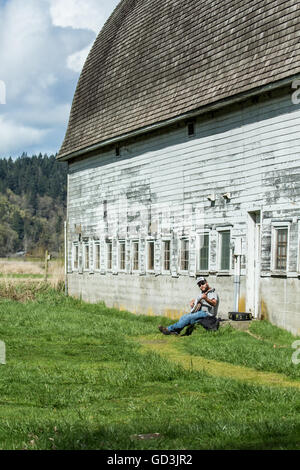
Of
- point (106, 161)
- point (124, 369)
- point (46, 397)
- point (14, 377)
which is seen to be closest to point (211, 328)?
point (124, 369)

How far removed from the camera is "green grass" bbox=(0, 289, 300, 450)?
6.41 meters

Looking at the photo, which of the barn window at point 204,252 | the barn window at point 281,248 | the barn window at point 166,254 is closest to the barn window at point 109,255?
the barn window at point 166,254

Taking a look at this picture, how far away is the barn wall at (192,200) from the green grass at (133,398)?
2.45 metres

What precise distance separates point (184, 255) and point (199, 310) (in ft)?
13.0

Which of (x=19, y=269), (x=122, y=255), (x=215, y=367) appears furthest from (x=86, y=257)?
(x=215, y=367)

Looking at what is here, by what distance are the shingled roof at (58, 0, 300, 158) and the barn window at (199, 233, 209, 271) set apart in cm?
348

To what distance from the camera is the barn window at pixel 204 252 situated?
19.2 meters

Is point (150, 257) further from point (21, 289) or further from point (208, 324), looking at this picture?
point (21, 289)

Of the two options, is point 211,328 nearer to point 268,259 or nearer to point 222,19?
point 268,259

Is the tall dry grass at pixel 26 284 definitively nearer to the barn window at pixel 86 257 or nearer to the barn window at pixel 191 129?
the barn window at pixel 86 257

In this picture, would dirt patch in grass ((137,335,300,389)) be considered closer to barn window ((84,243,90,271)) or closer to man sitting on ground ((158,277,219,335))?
man sitting on ground ((158,277,219,335))

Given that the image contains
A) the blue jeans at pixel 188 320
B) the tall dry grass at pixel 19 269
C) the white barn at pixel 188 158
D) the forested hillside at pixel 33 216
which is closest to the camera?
the blue jeans at pixel 188 320

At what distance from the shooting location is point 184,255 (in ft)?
67.2

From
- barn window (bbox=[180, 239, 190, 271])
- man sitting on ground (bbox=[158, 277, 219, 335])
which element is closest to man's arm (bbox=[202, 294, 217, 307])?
man sitting on ground (bbox=[158, 277, 219, 335])
